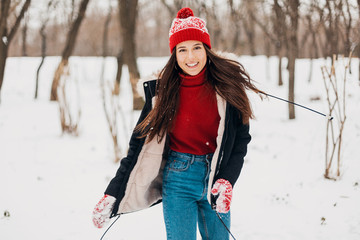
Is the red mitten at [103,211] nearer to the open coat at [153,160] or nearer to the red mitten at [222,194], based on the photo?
the open coat at [153,160]

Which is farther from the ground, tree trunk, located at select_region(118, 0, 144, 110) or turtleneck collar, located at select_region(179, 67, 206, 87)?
tree trunk, located at select_region(118, 0, 144, 110)

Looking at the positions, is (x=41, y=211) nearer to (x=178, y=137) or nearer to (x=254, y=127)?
(x=178, y=137)

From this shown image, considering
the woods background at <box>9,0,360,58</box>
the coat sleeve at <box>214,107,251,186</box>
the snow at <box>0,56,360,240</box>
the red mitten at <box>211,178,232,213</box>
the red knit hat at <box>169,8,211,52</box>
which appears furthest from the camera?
the woods background at <box>9,0,360,58</box>

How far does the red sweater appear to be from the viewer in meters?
1.82

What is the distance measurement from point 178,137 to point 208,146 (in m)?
0.18

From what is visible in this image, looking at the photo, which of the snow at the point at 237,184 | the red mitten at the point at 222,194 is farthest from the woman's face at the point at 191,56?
the snow at the point at 237,184

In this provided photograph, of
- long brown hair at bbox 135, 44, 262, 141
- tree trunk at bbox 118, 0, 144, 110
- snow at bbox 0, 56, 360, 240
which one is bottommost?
snow at bbox 0, 56, 360, 240

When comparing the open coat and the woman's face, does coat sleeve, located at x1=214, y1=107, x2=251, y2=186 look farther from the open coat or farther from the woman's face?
the woman's face

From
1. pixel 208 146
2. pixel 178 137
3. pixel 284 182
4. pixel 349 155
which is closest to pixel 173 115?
pixel 178 137

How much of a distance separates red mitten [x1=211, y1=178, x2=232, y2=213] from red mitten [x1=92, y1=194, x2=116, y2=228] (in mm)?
557

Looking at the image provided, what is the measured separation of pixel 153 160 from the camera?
183 cm

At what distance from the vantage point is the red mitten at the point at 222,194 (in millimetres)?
1628

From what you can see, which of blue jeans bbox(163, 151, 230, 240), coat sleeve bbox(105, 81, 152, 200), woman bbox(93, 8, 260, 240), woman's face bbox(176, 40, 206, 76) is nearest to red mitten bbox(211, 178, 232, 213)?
woman bbox(93, 8, 260, 240)

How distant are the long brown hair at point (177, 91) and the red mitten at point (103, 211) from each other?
1.27ft
